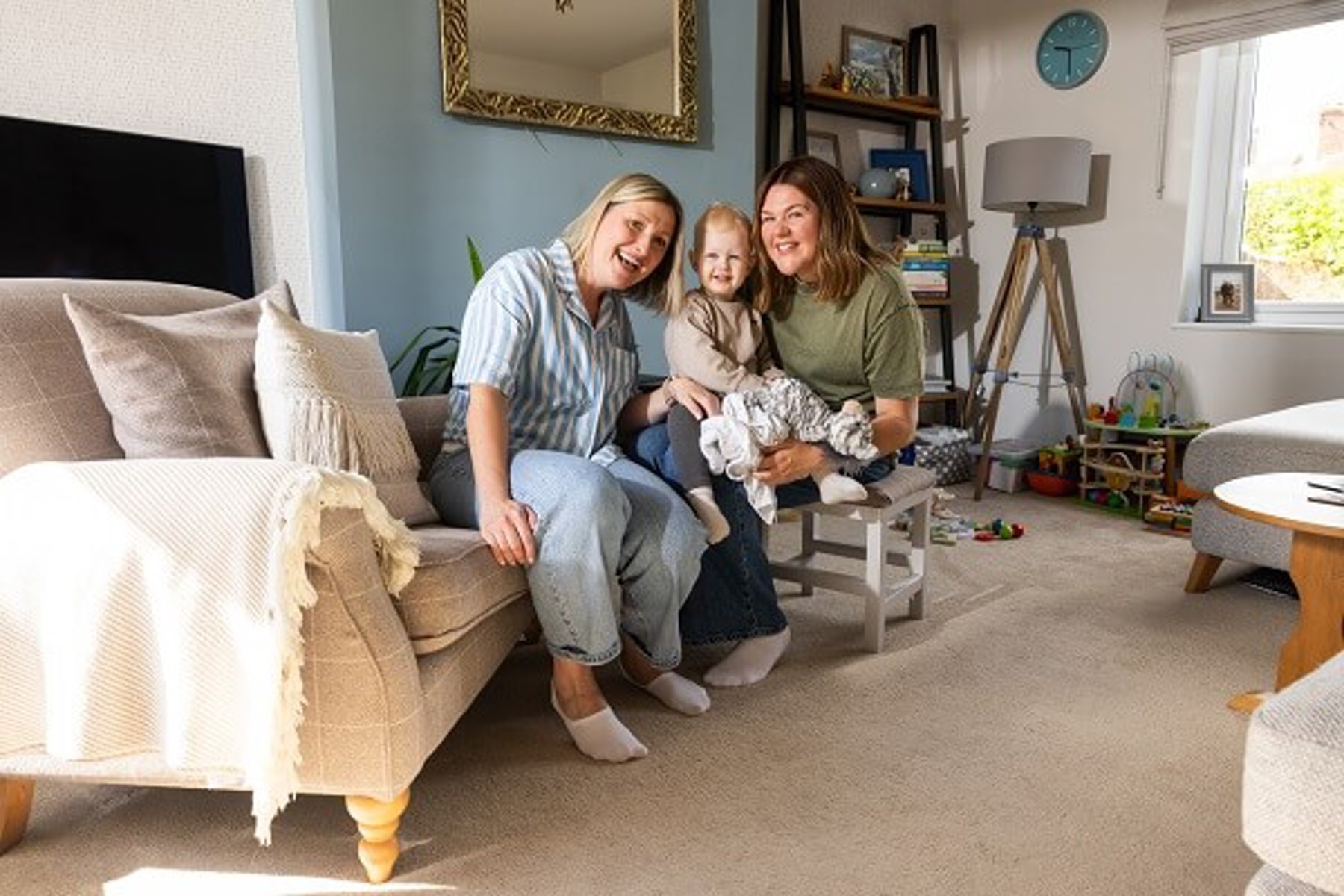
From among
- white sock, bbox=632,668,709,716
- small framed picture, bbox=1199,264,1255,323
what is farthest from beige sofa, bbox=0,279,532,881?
small framed picture, bbox=1199,264,1255,323

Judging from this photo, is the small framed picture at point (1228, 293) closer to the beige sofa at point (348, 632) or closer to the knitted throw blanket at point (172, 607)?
the beige sofa at point (348, 632)

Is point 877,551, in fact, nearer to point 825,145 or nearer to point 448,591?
point 448,591

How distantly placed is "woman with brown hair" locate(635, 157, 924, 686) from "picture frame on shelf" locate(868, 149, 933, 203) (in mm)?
2318

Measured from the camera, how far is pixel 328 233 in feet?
8.73

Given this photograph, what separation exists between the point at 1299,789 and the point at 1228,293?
3319 millimetres

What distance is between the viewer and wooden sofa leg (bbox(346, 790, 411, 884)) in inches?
49.5

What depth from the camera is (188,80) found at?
2.58 metres

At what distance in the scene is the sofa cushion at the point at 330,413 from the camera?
1459 millimetres

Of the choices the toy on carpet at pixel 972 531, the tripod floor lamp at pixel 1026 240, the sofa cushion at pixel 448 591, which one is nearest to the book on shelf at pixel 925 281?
the tripod floor lamp at pixel 1026 240

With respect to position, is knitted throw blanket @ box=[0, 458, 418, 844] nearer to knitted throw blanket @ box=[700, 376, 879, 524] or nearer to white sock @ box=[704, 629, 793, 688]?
knitted throw blanket @ box=[700, 376, 879, 524]

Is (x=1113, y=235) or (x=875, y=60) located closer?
(x=1113, y=235)

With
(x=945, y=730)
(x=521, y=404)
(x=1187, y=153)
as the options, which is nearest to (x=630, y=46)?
(x=521, y=404)

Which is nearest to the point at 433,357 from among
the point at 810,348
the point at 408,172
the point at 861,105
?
the point at 408,172

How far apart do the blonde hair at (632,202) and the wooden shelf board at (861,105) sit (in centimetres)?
221
